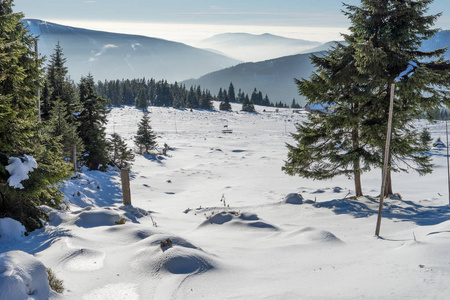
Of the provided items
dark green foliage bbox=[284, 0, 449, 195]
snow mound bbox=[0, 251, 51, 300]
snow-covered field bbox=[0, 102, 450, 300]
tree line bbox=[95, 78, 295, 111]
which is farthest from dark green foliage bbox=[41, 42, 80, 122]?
tree line bbox=[95, 78, 295, 111]

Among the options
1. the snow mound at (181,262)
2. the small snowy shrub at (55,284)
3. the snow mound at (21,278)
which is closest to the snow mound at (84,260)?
the small snowy shrub at (55,284)

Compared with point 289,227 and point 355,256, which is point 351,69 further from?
point 355,256

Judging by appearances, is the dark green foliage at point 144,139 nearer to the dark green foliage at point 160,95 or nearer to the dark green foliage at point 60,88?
the dark green foliage at point 60,88

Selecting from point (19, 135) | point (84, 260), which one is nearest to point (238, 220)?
point (84, 260)

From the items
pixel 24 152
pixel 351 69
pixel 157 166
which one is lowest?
pixel 157 166

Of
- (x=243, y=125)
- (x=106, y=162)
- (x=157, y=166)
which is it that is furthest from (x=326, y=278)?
(x=243, y=125)

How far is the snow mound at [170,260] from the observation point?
5535 millimetres

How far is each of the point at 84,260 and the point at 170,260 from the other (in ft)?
5.84

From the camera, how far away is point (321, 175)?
14109mm

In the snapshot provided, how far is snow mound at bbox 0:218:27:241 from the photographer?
698 centimetres

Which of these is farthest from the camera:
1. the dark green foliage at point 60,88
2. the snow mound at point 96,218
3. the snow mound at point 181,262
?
the dark green foliage at point 60,88

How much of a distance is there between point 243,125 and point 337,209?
75212 millimetres

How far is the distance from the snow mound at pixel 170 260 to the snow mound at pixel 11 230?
10.2 feet

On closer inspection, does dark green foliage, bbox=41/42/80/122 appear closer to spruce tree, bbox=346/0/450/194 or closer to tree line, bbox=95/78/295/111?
spruce tree, bbox=346/0/450/194
